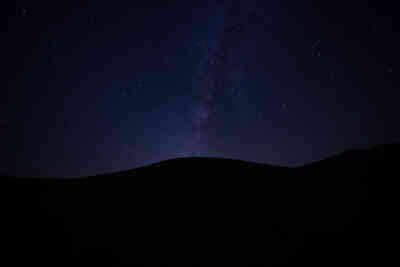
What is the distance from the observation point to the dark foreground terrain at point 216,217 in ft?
14.2

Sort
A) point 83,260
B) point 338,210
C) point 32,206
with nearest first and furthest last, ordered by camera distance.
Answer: point 83,260, point 338,210, point 32,206

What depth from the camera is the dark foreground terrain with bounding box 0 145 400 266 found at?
14.2 feet

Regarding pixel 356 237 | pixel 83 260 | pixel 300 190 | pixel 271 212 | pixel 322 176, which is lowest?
pixel 83 260

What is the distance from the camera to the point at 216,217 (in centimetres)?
607

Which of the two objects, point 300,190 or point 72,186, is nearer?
point 300,190

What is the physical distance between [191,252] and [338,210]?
389cm

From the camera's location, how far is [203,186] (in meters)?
7.91

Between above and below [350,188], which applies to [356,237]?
below

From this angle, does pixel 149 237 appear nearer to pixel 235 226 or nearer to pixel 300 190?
pixel 235 226

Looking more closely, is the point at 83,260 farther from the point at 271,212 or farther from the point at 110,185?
the point at 271,212

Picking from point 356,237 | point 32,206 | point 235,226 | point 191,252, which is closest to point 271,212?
point 235,226

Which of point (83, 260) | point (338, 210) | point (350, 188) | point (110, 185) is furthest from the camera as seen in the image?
point (110, 185)

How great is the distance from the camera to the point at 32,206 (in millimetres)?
6672

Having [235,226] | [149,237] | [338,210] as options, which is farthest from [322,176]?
[149,237]
